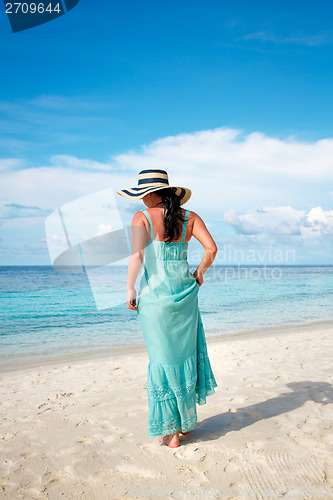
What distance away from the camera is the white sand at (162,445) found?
2.27 m

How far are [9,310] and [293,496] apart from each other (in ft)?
43.9

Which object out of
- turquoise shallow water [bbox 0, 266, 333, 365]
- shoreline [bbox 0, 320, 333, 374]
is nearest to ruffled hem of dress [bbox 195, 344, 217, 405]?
shoreline [bbox 0, 320, 333, 374]

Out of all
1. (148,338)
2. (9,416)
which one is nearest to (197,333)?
(148,338)

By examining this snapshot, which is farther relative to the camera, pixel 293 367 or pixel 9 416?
pixel 293 367

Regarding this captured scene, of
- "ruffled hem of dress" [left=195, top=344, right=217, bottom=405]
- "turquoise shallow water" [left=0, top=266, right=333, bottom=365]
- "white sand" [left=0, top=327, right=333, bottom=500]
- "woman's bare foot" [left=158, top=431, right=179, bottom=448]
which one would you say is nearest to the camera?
"white sand" [left=0, top=327, right=333, bottom=500]

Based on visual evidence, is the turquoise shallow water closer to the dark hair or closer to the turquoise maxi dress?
the turquoise maxi dress

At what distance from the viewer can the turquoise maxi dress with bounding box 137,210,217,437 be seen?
2.65m

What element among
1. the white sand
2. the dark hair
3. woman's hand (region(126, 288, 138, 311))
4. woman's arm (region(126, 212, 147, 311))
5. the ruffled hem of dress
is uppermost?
the dark hair

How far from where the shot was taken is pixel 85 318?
11484mm

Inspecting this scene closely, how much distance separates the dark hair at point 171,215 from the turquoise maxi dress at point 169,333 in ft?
0.21

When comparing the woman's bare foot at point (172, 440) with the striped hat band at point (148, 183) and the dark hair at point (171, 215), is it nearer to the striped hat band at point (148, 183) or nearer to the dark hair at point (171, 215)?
the dark hair at point (171, 215)

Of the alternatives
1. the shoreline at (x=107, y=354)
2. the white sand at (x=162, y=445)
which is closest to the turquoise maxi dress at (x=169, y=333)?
the white sand at (x=162, y=445)

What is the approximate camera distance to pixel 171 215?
2.69 metres

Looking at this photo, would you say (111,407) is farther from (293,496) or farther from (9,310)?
(9,310)
